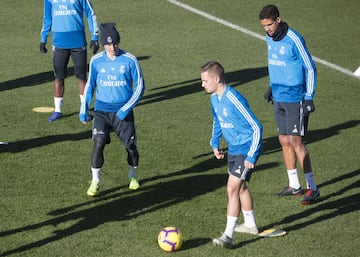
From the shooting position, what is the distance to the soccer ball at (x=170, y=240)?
10.1 metres

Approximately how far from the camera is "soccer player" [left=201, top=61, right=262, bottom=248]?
9.97 meters

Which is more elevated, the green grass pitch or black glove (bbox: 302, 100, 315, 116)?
black glove (bbox: 302, 100, 315, 116)

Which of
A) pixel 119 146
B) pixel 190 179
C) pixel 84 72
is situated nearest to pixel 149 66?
pixel 84 72

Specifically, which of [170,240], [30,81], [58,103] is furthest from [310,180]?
[30,81]

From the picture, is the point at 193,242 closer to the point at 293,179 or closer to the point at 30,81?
the point at 293,179

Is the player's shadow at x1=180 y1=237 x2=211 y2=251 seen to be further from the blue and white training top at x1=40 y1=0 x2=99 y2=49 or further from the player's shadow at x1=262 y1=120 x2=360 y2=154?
the blue and white training top at x1=40 y1=0 x2=99 y2=49

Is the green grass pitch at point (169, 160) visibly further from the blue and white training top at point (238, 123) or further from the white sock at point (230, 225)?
the blue and white training top at point (238, 123)

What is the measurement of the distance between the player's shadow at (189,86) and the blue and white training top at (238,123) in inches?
264

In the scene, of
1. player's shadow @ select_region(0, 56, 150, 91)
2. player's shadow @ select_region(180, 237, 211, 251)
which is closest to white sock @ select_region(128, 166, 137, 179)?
player's shadow @ select_region(180, 237, 211, 251)

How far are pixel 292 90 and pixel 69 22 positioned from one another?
561 cm

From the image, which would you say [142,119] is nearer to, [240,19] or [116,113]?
[116,113]

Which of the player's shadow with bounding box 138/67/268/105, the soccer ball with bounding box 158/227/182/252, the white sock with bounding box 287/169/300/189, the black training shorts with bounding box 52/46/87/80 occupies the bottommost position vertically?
the player's shadow with bounding box 138/67/268/105

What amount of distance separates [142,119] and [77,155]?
7.61 ft

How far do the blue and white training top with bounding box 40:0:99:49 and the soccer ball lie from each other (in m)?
6.48
